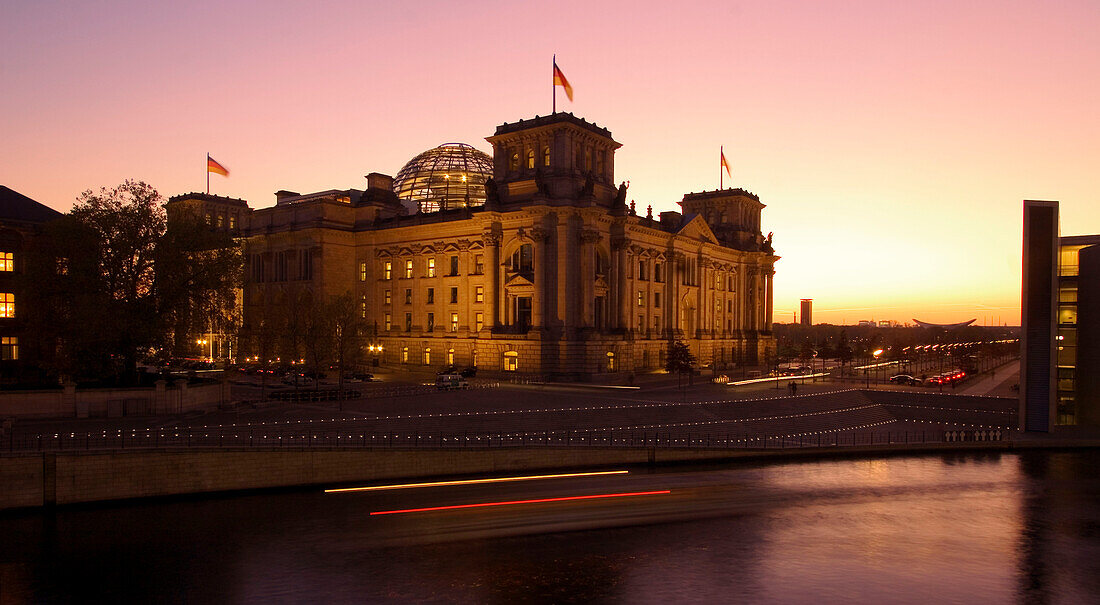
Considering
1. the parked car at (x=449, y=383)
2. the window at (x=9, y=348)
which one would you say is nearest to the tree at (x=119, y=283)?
the window at (x=9, y=348)

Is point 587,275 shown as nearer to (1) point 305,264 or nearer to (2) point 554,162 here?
(2) point 554,162

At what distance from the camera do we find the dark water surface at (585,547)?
25250 millimetres

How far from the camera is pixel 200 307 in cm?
5456

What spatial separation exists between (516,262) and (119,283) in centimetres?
3888

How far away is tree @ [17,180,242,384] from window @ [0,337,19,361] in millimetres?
5807

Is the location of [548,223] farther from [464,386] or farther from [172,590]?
[172,590]

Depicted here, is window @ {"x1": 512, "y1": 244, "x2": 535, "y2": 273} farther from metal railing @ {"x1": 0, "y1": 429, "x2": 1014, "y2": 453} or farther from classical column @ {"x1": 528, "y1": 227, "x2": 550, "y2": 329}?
metal railing @ {"x1": 0, "y1": 429, "x2": 1014, "y2": 453}

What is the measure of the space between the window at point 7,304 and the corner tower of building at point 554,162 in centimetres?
4316

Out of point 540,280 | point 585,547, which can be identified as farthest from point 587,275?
point 585,547

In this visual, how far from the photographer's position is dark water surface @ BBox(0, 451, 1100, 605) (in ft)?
82.8

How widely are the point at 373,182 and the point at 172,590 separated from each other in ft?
257

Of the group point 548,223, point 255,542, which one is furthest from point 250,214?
point 255,542

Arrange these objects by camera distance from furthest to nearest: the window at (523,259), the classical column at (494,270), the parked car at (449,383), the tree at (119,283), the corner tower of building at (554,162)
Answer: the window at (523,259), the classical column at (494,270), the corner tower of building at (554,162), the parked car at (449,383), the tree at (119,283)

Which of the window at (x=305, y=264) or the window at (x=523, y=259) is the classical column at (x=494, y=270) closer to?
the window at (x=523, y=259)
